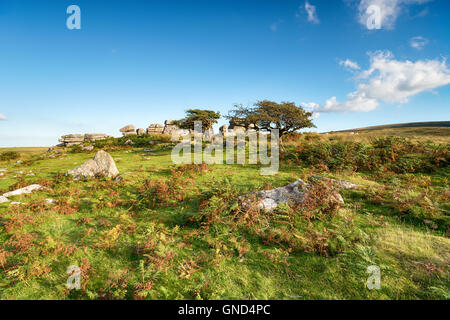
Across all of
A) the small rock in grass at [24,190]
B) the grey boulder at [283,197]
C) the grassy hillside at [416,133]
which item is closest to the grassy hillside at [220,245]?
the grey boulder at [283,197]

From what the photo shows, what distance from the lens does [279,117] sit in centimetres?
2261

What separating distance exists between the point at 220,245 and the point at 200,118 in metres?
26.0

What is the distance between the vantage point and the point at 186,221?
272 inches

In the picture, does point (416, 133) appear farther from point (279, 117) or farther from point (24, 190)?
point (24, 190)

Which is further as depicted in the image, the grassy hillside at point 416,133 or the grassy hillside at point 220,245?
the grassy hillside at point 416,133

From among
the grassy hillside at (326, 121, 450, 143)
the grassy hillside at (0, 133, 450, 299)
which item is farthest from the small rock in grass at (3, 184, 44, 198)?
the grassy hillside at (326, 121, 450, 143)

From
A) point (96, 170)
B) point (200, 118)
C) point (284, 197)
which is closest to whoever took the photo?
point (284, 197)

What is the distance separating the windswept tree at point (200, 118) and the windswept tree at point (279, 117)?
7469mm

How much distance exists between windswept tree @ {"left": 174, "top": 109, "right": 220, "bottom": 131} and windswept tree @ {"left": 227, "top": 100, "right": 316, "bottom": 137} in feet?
24.5

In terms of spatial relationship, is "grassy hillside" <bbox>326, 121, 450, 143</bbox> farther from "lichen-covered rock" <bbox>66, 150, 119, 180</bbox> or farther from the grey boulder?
"lichen-covered rock" <bbox>66, 150, 119, 180</bbox>

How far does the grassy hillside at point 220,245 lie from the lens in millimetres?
4047

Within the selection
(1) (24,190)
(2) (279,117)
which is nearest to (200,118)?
(2) (279,117)

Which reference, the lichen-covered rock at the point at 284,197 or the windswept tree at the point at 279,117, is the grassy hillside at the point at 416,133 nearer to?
the windswept tree at the point at 279,117
